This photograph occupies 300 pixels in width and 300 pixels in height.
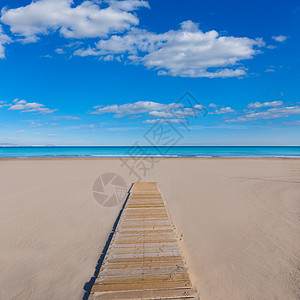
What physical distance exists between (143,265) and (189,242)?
2.77 m

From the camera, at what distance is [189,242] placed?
7.38m

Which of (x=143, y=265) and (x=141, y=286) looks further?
(x=143, y=265)

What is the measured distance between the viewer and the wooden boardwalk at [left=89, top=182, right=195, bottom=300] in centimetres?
430

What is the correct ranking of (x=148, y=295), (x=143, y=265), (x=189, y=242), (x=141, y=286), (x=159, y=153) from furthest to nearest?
(x=159, y=153)
(x=189, y=242)
(x=143, y=265)
(x=141, y=286)
(x=148, y=295)

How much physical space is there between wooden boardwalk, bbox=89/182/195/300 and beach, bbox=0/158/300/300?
2.53 ft

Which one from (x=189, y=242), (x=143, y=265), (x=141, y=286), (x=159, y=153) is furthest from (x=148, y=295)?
(x=159, y=153)

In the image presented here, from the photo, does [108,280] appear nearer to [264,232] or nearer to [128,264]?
[128,264]

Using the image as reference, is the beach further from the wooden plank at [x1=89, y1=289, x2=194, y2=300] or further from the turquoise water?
the turquoise water

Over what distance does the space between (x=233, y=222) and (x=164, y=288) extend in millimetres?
5691

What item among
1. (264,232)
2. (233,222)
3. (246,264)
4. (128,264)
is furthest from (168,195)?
(128,264)

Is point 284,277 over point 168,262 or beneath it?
beneath

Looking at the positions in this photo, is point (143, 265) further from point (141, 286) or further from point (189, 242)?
point (189, 242)

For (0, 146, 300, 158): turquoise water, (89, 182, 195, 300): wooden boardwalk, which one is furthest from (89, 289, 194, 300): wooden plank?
(0, 146, 300, 158): turquoise water

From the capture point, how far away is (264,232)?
26.3ft
